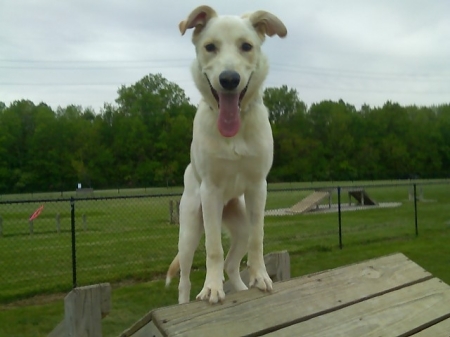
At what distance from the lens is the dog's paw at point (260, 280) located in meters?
2.98

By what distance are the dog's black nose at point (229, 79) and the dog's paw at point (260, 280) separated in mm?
1190

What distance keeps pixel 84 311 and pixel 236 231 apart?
1.17 metres

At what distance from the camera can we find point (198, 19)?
2.68 metres

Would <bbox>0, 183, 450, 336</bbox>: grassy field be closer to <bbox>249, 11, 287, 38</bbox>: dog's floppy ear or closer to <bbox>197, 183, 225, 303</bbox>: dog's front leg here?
<bbox>197, 183, 225, 303</bbox>: dog's front leg

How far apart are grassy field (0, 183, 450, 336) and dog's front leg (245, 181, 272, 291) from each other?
11.2ft

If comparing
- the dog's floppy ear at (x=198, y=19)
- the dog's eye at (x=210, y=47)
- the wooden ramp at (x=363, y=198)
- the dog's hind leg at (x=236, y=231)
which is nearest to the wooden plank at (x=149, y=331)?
the dog's hind leg at (x=236, y=231)

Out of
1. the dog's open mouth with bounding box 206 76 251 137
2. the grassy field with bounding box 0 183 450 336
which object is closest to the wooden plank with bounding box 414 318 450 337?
the dog's open mouth with bounding box 206 76 251 137

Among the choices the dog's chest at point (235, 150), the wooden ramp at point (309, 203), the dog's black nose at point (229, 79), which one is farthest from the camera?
the wooden ramp at point (309, 203)

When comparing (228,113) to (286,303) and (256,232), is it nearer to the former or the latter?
(256,232)

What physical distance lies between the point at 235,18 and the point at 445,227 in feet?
48.1

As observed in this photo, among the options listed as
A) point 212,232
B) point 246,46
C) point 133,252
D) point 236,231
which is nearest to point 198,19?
point 246,46

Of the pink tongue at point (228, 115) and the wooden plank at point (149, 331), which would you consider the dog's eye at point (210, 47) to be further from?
the wooden plank at point (149, 331)

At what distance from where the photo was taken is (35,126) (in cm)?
5550

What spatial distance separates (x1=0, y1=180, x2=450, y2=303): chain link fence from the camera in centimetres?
866
